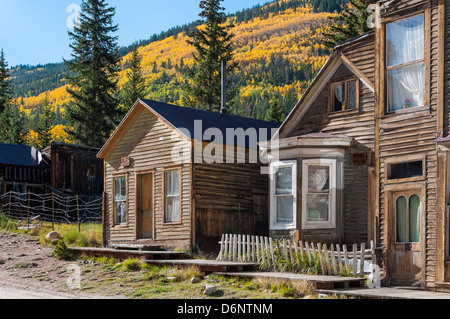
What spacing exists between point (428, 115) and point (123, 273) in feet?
32.1

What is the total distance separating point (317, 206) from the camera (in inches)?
738

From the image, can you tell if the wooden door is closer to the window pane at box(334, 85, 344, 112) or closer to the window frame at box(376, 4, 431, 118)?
the window pane at box(334, 85, 344, 112)

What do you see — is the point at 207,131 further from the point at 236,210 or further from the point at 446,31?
the point at 446,31

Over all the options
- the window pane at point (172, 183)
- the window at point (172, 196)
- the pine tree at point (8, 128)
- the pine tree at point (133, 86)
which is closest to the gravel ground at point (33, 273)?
the window at point (172, 196)

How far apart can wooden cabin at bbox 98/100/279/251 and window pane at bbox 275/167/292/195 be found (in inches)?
126

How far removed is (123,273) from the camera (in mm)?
18516

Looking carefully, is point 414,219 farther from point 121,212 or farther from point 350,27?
point 350,27

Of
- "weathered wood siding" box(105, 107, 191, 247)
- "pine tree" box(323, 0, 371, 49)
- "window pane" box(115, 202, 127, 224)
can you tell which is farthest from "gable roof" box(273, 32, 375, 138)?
"pine tree" box(323, 0, 371, 49)

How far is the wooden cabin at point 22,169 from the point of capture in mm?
38375

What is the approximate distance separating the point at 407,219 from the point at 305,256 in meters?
2.84

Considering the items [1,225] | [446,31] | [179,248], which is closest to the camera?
[446,31]

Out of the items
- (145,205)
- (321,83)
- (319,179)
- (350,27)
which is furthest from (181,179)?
(350,27)

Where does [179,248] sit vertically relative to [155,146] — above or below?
below

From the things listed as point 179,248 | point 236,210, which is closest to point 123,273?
point 179,248
